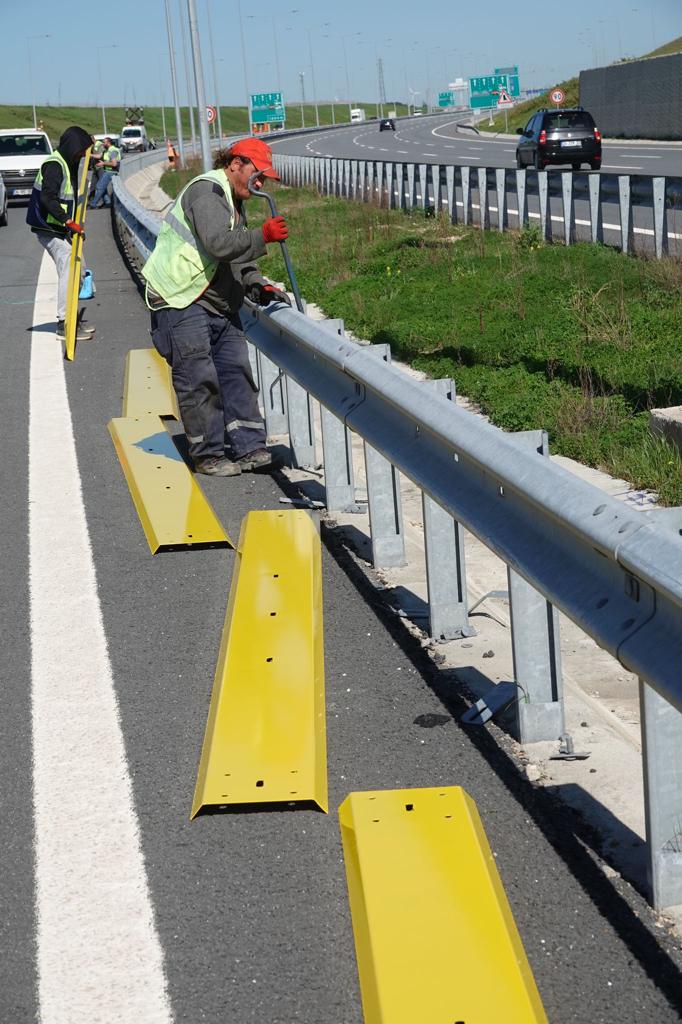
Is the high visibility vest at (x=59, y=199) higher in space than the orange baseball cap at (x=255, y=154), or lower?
lower

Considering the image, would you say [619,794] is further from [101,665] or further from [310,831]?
[101,665]

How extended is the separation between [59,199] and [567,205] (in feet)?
26.2

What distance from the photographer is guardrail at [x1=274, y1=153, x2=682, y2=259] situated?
1669 centimetres

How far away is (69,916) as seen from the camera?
3.54 meters

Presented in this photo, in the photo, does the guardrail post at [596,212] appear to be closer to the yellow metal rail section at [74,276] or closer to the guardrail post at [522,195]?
the guardrail post at [522,195]

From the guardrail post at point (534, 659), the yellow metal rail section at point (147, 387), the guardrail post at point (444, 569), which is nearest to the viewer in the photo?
the guardrail post at point (534, 659)

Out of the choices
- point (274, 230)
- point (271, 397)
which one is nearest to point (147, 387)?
point (271, 397)

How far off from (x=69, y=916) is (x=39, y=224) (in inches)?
449

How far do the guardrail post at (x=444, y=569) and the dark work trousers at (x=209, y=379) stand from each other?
3.21m

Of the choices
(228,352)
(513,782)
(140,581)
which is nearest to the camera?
(513,782)

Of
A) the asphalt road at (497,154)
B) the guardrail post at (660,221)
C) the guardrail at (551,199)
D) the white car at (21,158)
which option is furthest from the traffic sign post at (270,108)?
the guardrail post at (660,221)

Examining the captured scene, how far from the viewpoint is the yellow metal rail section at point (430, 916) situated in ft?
10.1

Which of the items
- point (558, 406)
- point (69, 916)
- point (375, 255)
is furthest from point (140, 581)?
point (375, 255)

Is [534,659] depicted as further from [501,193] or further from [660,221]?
[501,193]
